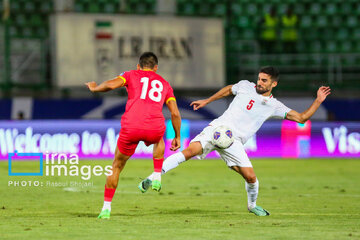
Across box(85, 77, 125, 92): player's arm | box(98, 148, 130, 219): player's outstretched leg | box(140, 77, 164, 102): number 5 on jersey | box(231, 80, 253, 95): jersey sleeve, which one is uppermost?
box(85, 77, 125, 92): player's arm

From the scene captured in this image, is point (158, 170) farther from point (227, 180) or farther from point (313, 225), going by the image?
point (227, 180)

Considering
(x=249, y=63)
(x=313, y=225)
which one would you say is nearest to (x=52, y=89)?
(x=249, y=63)

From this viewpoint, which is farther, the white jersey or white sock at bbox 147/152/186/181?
the white jersey

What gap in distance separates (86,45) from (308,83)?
6165 mm

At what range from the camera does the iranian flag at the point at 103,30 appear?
20.1 meters

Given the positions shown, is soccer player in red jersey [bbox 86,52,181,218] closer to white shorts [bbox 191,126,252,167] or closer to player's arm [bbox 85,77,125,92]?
player's arm [bbox 85,77,125,92]

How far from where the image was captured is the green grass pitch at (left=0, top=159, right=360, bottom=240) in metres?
7.68

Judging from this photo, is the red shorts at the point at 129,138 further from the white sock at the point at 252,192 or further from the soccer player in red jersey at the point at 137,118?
the white sock at the point at 252,192

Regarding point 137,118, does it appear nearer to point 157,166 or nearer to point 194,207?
point 157,166

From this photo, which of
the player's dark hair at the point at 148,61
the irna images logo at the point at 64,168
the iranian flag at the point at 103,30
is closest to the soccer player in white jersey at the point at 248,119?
the player's dark hair at the point at 148,61

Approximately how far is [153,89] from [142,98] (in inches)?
6.1

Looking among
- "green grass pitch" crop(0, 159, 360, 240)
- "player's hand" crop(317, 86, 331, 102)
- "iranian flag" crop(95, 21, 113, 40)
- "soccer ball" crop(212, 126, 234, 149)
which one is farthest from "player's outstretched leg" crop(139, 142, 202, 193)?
"iranian flag" crop(95, 21, 113, 40)

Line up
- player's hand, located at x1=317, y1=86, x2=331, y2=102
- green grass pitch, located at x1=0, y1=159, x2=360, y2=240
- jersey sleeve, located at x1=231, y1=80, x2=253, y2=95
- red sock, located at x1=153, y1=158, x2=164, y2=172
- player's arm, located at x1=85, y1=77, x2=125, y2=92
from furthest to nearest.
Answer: jersey sleeve, located at x1=231, y1=80, x2=253, y2=95 → player's hand, located at x1=317, y1=86, x2=331, y2=102 → red sock, located at x1=153, y1=158, x2=164, y2=172 → player's arm, located at x1=85, y1=77, x2=125, y2=92 → green grass pitch, located at x1=0, y1=159, x2=360, y2=240

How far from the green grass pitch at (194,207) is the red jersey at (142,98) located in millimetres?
1069
